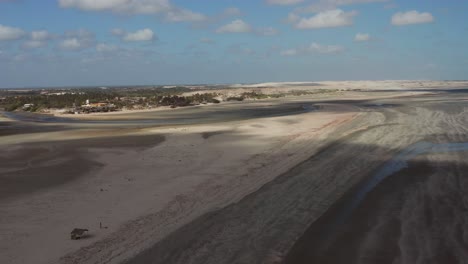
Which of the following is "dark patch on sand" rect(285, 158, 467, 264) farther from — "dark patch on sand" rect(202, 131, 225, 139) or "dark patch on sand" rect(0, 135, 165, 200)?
"dark patch on sand" rect(202, 131, 225, 139)

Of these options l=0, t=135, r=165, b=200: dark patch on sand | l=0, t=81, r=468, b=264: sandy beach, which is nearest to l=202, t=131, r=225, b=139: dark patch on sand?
l=0, t=81, r=468, b=264: sandy beach

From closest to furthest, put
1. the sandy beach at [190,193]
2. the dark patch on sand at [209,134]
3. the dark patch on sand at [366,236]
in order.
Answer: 1. the dark patch on sand at [366,236]
2. the sandy beach at [190,193]
3. the dark patch on sand at [209,134]

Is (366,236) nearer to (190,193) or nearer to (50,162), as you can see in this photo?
(190,193)

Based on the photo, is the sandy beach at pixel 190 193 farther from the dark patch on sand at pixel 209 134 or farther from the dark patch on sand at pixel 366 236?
the dark patch on sand at pixel 209 134

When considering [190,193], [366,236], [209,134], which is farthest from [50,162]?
[366,236]

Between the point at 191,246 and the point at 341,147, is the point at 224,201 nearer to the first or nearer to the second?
the point at 191,246

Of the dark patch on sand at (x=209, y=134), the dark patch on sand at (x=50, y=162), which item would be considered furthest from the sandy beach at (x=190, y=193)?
the dark patch on sand at (x=209, y=134)

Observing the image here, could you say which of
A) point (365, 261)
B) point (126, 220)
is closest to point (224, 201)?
point (126, 220)

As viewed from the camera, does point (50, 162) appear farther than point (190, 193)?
Yes
